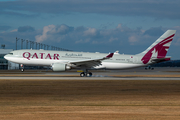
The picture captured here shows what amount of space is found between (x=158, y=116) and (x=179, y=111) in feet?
6.41

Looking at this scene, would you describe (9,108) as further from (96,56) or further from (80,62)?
(96,56)

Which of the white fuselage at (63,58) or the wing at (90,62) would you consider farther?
the white fuselage at (63,58)

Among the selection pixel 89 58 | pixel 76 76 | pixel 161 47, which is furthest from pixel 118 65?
pixel 161 47

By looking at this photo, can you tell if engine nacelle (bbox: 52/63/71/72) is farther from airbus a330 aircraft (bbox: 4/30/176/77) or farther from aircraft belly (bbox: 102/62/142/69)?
aircraft belly (bbox: 102/62/142/69)

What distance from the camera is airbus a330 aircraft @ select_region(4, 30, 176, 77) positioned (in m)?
42.4

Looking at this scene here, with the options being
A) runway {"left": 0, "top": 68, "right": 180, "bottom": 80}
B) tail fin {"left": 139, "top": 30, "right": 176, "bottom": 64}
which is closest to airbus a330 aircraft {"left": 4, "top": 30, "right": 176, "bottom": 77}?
tail fin {"left": 139, "top": 30, "right": 176, "bottom": 64}

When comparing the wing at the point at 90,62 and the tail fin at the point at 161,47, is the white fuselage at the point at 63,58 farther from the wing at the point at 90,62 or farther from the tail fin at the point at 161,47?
the tail fin at the point at 161,47

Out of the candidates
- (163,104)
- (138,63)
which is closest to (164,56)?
(138,63)

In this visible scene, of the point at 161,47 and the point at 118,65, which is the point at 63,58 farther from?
the point at 161,47

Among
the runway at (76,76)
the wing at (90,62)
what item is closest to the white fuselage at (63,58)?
the wing at (90,62)

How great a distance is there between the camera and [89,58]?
45031 millimetres

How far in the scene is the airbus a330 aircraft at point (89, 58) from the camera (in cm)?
4238

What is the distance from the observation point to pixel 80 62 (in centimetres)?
4194

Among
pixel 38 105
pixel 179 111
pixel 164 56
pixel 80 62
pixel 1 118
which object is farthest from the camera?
pixel 164 56
